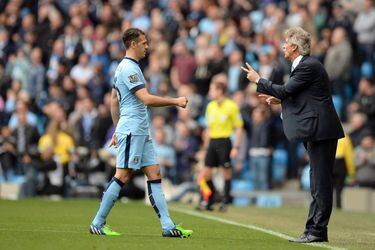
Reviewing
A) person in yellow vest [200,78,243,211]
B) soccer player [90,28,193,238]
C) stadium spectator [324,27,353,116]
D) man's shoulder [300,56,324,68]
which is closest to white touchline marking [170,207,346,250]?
person in yellow vest [200,78,243,211]

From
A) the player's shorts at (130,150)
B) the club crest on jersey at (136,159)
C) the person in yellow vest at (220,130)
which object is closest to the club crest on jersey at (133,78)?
the player's shorts at (130,150)

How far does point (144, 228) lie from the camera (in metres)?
12.7

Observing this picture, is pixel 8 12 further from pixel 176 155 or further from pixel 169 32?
pixel 176 155

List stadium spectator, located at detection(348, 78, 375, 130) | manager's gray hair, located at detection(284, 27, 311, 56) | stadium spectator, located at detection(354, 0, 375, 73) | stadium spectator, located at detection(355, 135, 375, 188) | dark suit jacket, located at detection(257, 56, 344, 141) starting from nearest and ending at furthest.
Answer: dark suit jacket, located at detection(257, 56, 344, 141) → manager's gray hair, located at detection(284, 27, 311, 56) → stadium spectator, located at detection(355, 135, 375, 188) → stadium spectator, located at detection(348, 78, 375, 130) → stadium spectator, located at detection(354, 0, 375, 73)

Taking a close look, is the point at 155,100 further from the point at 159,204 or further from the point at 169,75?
the point at 169,75

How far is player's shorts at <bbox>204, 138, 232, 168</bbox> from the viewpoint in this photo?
56.7 ft

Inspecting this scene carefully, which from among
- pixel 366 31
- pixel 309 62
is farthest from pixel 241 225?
pixel 366 31

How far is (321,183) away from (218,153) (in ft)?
20.9

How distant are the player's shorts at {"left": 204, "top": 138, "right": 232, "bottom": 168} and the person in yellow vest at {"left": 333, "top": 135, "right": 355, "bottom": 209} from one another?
3729mm

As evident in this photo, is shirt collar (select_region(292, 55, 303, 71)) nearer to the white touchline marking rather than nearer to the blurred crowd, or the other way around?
the white touchline marking

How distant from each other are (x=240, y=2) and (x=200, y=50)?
2285 millimetres

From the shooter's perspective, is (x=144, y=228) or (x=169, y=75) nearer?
(x=144, y=228)

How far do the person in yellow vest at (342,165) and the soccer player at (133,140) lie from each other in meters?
9.70

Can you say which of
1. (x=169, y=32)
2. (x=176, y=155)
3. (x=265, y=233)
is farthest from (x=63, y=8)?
(x=265, y=233)
